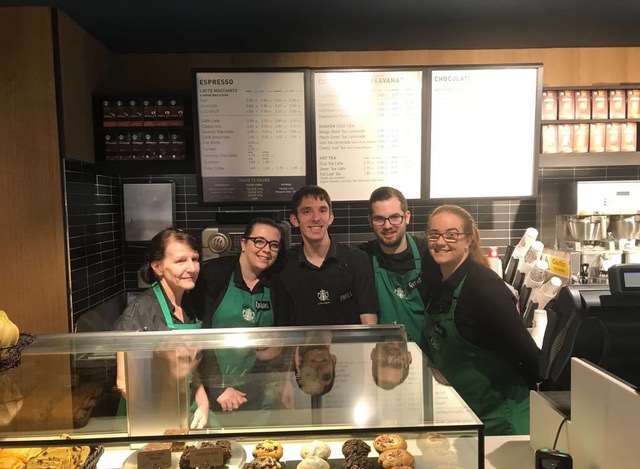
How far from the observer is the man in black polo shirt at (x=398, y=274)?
10.0ft

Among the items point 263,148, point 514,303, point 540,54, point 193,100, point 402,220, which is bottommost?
point 514,303

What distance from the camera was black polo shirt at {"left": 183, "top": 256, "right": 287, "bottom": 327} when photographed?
297 cm

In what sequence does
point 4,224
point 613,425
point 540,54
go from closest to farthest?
1. point 613,425
2. point 4,224
3. point 540,54

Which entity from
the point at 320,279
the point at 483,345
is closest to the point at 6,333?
the point at 320,279

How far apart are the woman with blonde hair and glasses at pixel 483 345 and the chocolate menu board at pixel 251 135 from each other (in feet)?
3.53

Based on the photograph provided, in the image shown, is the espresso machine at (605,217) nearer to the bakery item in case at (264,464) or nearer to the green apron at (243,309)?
the green apron at (243,309)

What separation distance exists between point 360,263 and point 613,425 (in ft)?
6.79

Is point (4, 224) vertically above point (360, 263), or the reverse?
point (4, 224)

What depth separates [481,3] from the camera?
263cm

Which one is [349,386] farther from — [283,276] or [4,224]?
[4,224]

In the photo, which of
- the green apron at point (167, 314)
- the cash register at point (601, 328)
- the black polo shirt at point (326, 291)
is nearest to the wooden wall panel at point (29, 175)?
the green apron at point (167, 314)

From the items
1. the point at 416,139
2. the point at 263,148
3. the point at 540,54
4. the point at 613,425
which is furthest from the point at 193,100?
the point at 613,425

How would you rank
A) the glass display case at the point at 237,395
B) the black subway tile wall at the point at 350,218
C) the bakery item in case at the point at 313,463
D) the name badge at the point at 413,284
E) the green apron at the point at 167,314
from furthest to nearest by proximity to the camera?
the black subway tile wall at the point at 350,218 → the name badge at the point at 413,284 → the green apron at the point at 167,314 → the bakery item in case at the point at 313,463 → the glass display case at the point at 237,395

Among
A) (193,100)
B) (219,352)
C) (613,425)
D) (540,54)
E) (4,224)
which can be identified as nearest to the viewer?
(613,425)
